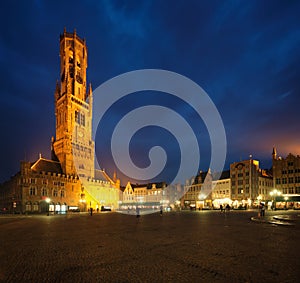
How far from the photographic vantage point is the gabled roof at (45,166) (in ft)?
227

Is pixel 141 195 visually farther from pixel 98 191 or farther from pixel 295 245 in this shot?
pixel 295 245

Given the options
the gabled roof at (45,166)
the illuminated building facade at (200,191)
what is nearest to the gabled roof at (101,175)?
the gabled roof at (45,166)

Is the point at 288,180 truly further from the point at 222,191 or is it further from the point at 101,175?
the point at 101,175

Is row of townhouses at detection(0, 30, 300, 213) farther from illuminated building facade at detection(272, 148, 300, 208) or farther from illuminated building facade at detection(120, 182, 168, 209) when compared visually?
illuminated building facade at detection(120, 182, 168, 209)

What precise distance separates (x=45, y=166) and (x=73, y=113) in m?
21.8

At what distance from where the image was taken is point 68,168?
7894 centimetres

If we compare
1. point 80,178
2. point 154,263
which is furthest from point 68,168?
point 154,263

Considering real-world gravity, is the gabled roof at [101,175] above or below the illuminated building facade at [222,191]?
above

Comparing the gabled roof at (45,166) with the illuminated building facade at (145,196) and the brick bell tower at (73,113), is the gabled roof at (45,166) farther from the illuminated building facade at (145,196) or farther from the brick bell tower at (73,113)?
the illuminated building facade at (145,196)

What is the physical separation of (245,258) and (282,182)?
7600cm

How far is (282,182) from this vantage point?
75438mm

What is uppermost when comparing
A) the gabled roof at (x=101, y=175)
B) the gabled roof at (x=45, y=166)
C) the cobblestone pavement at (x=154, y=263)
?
the gabled roof at (x=45, y=166)

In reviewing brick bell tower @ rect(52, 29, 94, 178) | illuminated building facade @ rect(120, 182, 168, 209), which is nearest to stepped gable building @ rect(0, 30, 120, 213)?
brick bell tower @ rect(52, 29, 94, 178)

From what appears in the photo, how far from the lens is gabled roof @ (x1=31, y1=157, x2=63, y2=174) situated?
69169 mm
